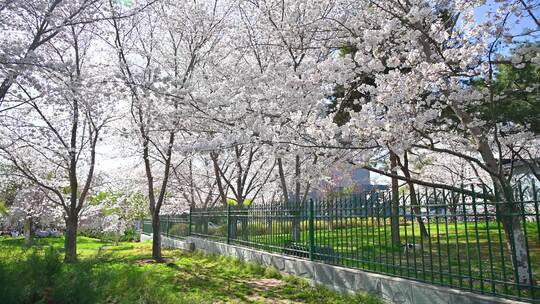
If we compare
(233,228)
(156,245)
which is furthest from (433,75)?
(156,245)

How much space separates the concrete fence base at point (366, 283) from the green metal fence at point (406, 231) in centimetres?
21

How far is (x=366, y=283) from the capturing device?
6453mm

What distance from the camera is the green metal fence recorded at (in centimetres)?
483

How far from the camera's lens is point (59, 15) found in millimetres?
7188

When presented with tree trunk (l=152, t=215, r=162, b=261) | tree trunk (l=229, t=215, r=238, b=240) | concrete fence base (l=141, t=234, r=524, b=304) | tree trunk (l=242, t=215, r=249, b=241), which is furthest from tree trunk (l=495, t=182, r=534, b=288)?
tree trunk (l=152, t=215, r=162, b=261)

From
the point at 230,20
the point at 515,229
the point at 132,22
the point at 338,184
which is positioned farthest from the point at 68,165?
the point at 338,184

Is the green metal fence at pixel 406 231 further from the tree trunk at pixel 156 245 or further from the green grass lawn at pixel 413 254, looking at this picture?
the tree trunk at pixel 156 245

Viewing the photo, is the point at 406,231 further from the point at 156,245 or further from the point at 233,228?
the point at 156,245

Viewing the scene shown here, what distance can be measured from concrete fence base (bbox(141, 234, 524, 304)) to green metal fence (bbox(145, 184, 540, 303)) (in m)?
0.21

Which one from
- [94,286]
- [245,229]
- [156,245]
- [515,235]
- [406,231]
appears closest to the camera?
[94,286]

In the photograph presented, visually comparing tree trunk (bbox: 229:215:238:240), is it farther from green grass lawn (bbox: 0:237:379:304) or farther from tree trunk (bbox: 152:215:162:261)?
green grass lawn (bbox: 0:237:379:304)

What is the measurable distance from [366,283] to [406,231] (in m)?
1.18

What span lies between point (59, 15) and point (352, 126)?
18.8ft

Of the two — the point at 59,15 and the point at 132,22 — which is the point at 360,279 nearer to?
the point at 59,15
